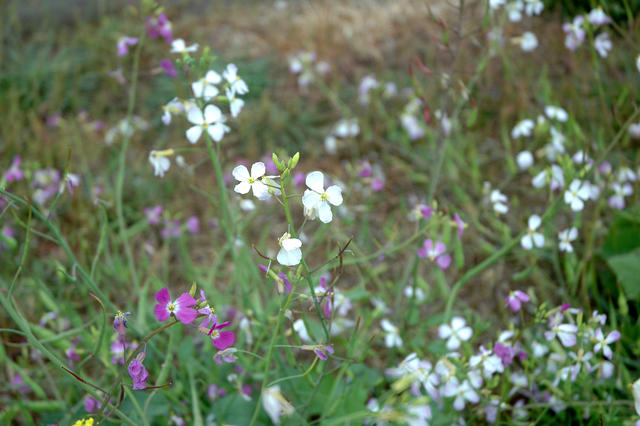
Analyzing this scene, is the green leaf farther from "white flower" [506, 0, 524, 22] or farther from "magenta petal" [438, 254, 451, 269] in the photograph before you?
"white flower" [506, 0, 524, 22]

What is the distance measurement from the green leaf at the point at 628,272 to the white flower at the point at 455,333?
60 cm

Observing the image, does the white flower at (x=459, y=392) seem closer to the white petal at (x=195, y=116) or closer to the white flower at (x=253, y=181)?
the white flower at (x=253, y=181)

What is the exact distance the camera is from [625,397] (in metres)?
1.64

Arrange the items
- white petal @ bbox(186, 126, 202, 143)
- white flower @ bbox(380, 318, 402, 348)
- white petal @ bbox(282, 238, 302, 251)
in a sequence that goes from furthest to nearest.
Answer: white flower @ bbox(380, 318, 402, 348) < white petal @ bbox(186, 126, 202, 143) < white petal @ bbox(282, 238, 302, 251)

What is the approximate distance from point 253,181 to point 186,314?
0.93 ft

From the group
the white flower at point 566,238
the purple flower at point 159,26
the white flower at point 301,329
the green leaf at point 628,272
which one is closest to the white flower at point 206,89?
the purple flower at point 159,26

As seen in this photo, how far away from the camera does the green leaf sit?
1751mm

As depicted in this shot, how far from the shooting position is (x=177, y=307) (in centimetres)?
103

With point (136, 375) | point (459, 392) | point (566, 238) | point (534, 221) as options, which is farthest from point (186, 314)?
point (566, 238)

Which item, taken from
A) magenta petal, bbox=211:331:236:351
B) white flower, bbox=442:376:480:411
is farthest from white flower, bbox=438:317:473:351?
magenta petal, bbox=211:331:236:351

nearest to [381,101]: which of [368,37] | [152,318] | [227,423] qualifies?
[368,37]

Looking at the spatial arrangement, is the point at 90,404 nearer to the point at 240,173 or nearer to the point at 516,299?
the point at 240,173

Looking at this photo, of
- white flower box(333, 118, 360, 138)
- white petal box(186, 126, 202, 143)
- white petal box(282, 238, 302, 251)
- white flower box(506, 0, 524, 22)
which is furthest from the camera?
white flower box(333, 118, 360, 138)

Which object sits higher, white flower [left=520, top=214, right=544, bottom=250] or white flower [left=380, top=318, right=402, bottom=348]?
white flower [left=520, top=214, right=544, bottom=250]
